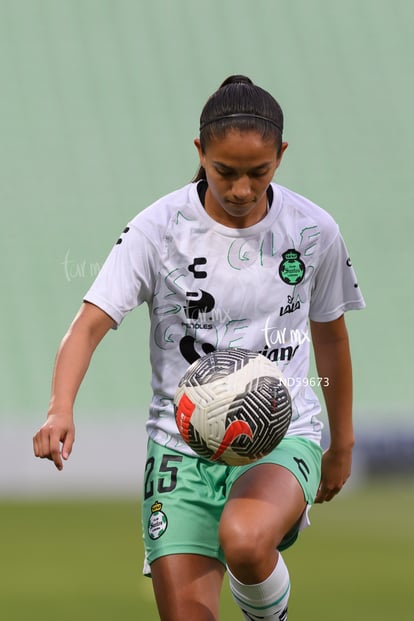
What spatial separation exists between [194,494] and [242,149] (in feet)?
4.18

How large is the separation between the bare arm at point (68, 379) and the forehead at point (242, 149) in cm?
71

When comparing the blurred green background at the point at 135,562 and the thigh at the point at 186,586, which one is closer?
the thigh at the point at 186,586

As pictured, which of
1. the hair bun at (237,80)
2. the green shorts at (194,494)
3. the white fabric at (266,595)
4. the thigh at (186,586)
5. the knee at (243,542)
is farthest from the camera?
the hair bun at (237,80)

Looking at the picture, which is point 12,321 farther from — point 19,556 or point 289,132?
point 19,556

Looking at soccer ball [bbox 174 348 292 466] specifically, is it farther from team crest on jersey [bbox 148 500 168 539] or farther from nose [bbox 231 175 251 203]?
nose [bbox 231 175 251 203]

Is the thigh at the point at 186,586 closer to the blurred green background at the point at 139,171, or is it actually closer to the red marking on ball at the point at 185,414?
the red marking on ball at the point at 185,414

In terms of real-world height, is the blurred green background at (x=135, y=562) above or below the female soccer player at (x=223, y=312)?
below

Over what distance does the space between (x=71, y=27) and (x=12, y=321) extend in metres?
4.37

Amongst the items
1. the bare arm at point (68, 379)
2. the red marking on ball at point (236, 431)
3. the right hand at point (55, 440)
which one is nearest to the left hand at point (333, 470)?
the red marking on ball at point (236, 431)

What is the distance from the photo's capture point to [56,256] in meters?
16.3

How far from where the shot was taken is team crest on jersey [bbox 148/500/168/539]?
471 centimetres

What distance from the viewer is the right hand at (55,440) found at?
4.08 m

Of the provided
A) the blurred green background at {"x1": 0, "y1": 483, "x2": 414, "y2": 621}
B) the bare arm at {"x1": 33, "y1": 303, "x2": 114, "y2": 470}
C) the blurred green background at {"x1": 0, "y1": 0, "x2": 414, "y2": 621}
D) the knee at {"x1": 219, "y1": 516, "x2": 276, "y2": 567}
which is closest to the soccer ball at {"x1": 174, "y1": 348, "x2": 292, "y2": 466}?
the knee at {"x1": 219, "y1": 516, "x2": 276, "y2": 567}

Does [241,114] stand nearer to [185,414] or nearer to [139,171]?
[185,414]
